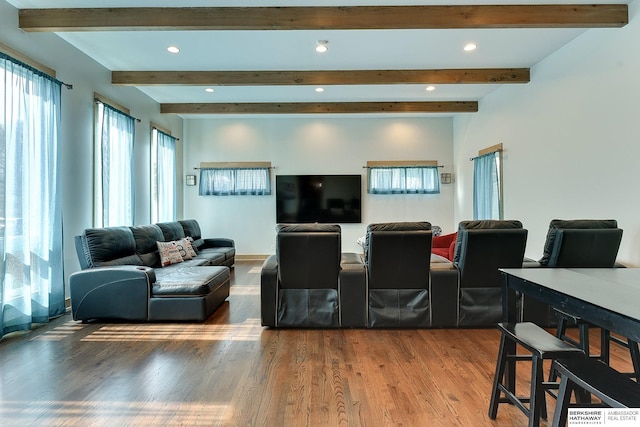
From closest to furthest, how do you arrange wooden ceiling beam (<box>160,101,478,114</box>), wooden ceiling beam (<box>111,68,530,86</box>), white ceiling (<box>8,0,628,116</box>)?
white ceiling (<box>8,0,628,116</box>) < wooden ceiling beam (<box>111,68,530,86</box>) < wooden ceiling beam (<box>160,101,478,114</box>)

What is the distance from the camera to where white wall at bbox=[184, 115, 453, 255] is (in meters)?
7.23

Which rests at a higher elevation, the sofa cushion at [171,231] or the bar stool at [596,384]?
the sofa cushion at [171,231]

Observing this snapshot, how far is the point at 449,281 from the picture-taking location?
317 centimetres

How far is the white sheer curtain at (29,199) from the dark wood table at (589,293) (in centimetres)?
409

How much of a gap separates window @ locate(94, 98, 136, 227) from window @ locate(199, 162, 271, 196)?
2226mm

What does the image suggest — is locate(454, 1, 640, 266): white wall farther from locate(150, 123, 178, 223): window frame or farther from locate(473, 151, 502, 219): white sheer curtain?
locate(150, 123, 178, 223): window frame

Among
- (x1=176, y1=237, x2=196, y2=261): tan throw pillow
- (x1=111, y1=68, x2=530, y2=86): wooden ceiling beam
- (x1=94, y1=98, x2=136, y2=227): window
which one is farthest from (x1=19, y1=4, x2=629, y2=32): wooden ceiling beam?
(x1=176, y1=237, x2=196, y2=261): tan throw pillow

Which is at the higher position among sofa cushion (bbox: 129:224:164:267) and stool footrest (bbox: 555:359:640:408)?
sofa cushion (bbox: 129:224:164:267)

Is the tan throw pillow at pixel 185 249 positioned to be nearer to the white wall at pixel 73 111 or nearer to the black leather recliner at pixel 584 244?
the white wall at pixel 73 111

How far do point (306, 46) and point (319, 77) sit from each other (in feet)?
2.66

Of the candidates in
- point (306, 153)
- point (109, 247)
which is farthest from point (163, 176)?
point (306, 153)

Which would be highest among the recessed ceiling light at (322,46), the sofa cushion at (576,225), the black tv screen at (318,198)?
the recessed ceiling light at (322,46)

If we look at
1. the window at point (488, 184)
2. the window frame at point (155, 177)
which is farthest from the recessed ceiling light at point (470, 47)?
the window frame at point (155, 177)

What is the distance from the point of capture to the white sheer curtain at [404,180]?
7.19m
